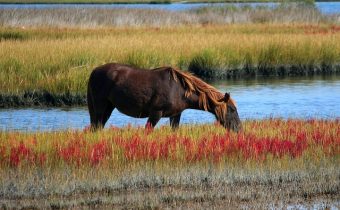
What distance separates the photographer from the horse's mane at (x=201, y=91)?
1080 cm

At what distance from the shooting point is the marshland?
328 inches

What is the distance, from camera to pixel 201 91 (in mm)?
10945

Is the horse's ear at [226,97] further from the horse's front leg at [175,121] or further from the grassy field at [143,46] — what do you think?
the grassy field at [143,46]

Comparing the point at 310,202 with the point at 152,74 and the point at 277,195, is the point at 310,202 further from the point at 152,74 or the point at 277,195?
the point at 152,74

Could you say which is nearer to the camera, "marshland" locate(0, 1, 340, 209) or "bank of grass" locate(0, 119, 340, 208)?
"bank of grass" locate(0, 119, 340, 208)

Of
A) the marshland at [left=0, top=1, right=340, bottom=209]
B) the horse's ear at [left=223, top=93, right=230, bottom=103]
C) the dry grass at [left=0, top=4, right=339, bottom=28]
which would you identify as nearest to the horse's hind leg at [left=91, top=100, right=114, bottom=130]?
the marshland at [left=0, top=1, right=340, bottom=209]

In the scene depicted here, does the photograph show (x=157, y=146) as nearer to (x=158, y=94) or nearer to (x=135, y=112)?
(x=158, y=94)

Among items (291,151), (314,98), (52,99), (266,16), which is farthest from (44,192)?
Answer: (266,16)

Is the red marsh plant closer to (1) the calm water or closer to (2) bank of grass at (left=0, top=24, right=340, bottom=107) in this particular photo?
(1) the calm water

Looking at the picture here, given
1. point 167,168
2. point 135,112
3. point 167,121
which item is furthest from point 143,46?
point 167,168

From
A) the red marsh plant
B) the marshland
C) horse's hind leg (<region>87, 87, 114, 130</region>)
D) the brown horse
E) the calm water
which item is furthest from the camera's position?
the calm water

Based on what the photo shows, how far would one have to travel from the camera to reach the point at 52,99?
17.4 m

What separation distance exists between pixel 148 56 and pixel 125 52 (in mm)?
594

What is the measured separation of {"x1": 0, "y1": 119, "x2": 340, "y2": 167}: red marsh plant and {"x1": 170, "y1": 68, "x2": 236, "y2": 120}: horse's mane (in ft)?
1.12
